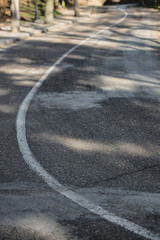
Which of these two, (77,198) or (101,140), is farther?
(101,140)

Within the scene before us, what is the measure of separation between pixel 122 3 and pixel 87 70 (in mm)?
56689

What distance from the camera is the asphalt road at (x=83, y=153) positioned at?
4035 mm

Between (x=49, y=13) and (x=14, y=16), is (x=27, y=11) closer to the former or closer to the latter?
(x=49, y=13)

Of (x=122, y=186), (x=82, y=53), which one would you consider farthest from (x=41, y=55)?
(x=122, y=186)

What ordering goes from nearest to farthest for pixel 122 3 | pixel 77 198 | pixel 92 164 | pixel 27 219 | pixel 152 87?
pixel 27 219 < pixel 77 198 < pixel 92 164 < pixel 152 87 < pixel 122 3

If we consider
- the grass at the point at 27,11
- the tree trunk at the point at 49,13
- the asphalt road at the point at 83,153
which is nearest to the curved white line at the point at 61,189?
the asphalt road at the point at 83,153

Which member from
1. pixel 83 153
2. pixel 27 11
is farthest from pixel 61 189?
pixel 27 11

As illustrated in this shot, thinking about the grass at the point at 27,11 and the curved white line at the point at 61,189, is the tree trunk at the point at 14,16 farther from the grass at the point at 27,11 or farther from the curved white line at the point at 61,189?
the curved white line at the point at 61,189

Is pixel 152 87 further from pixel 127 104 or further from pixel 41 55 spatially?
pixel 41 55

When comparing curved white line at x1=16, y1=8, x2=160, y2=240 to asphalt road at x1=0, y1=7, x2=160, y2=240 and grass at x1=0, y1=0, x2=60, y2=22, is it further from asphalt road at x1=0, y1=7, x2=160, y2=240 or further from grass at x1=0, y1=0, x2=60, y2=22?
grass at x1=0, y1=0, x2=60, y2=22

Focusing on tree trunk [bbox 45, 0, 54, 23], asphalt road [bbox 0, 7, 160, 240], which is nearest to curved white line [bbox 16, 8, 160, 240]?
asphalt road [bbox 0, 7, 160, 240]

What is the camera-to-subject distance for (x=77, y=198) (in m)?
4.48

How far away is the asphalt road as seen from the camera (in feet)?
13.2

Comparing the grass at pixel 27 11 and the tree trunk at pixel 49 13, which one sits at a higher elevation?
the tree trunk at pixel 49 13
